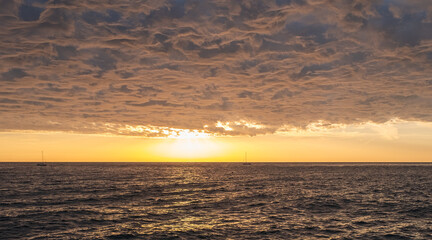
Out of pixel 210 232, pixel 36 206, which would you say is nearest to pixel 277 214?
pixel 210 232

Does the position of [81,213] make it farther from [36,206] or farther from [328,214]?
[328,214]

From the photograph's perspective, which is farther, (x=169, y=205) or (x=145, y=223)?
(x=169, y=205)

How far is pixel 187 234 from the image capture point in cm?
2617

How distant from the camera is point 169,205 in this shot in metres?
40.7

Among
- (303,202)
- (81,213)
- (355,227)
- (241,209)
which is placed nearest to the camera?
(355,227)

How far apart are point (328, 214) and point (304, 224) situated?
261 inches

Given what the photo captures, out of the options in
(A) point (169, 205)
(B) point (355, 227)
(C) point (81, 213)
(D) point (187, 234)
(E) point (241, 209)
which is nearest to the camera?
(D) point (187, 234)

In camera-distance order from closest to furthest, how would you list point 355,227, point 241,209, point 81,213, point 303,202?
point 355,227, point 81,213, point 241,209, point 303,202

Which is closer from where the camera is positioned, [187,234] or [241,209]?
[187,234]

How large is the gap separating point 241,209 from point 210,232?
11.7 metres

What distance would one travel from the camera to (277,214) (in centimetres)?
3484

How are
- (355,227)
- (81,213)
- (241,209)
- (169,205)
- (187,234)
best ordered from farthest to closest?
1. (169,205)
2. (241,209)
3. (81,213)
4. (355,227)
5. (187,234)

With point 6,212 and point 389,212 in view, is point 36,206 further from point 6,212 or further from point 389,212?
point 389,212

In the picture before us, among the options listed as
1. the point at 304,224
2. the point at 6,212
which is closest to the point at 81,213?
the point at 6,212
